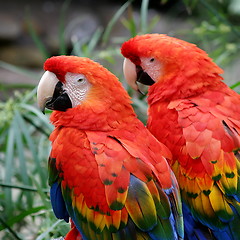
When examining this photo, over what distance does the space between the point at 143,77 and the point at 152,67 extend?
52mm

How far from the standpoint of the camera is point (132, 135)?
0.97 metres

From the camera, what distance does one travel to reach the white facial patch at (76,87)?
98 centimetres

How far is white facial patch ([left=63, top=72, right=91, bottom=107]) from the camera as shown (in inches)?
→ 38.6

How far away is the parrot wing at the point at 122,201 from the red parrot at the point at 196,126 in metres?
0.09

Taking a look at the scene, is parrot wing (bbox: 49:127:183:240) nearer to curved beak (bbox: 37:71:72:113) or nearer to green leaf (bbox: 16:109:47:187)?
curved beak (bbox: 37:71:72:113)

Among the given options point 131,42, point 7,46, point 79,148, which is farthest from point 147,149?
point 7,46

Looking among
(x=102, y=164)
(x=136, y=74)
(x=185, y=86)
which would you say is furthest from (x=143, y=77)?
(x=102, y=164)

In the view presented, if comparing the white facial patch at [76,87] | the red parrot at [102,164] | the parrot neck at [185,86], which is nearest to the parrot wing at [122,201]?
the red parrot at [102,164]

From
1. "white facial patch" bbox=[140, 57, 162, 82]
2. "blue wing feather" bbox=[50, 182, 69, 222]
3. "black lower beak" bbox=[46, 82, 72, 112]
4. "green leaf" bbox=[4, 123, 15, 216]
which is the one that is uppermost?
"white facial patch" bbox=[140, 57, 162, 82]

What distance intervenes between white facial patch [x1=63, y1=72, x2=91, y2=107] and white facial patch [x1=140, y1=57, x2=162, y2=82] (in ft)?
0.72

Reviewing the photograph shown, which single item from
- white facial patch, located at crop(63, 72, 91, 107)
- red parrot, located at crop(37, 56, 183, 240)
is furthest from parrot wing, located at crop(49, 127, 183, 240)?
white facial patch, located at crop(63, 72, 91, 107)

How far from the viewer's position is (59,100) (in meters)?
0.99

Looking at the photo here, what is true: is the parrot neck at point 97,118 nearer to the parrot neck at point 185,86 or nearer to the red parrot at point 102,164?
the red parrot at point 102,164

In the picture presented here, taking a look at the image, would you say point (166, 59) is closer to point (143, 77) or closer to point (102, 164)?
point (143, 77)
